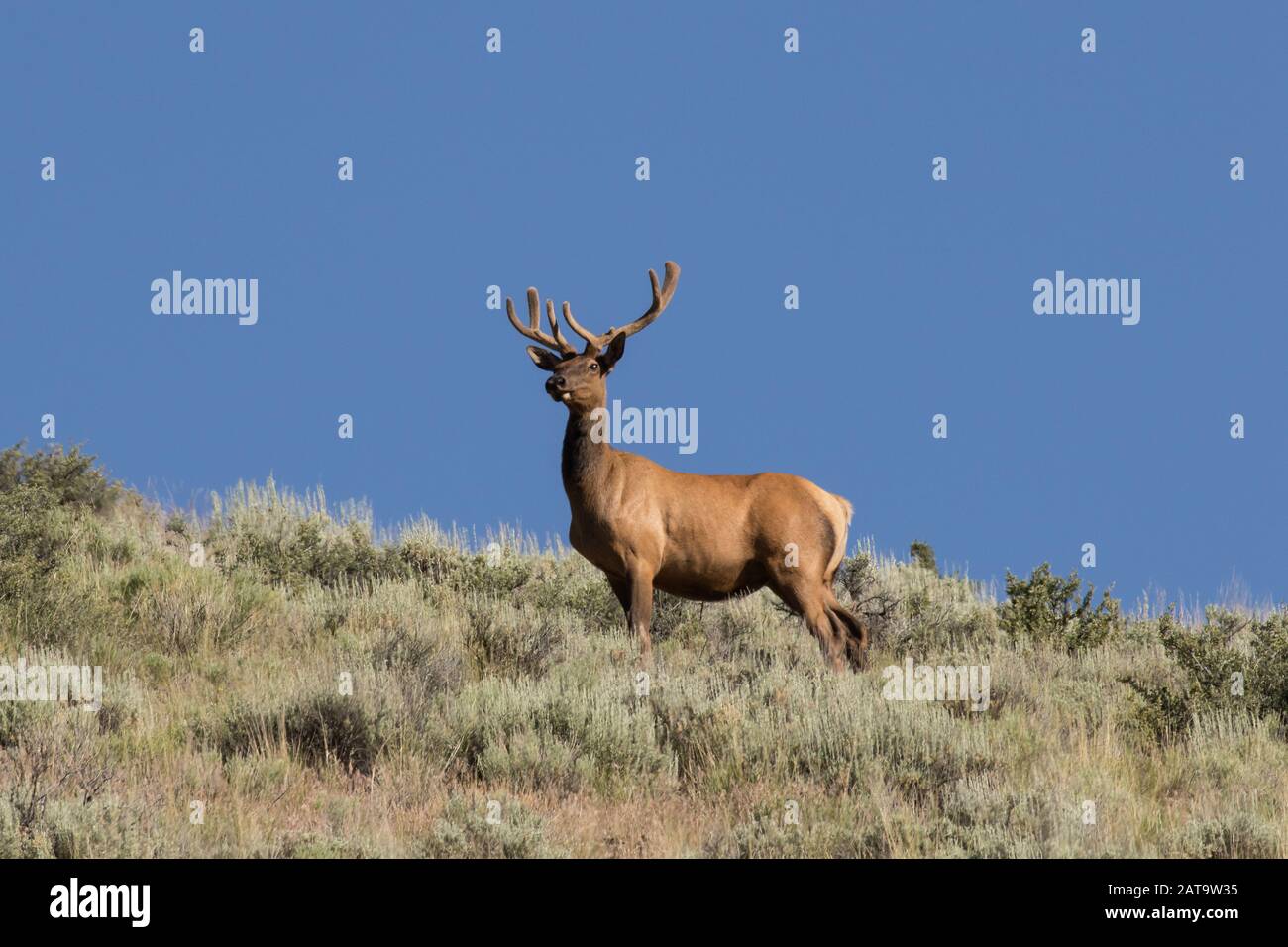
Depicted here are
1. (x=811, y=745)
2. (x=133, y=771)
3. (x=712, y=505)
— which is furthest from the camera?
(x=712, y=505)

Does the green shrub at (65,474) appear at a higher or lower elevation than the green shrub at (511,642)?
higher

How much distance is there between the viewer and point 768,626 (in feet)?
50.2

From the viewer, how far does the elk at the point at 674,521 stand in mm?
12281

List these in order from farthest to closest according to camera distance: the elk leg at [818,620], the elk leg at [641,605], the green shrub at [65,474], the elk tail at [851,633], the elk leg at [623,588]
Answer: the green shrub at [65,474] < the elk tail at [851,633] < the elk leg at [818,620] < the elk leg at [623,588] < the elk leg at [641,605]

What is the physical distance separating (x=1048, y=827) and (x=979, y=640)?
6.92m

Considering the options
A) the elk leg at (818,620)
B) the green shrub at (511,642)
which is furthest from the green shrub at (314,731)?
the elk leg at (818,620)

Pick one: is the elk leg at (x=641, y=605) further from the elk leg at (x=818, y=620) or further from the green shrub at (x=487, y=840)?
the green shrub at (x=487, y=840)

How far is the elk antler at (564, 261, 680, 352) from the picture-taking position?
41.2 feet

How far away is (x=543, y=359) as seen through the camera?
41.1 ft

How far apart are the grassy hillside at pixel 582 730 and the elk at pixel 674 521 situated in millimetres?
587

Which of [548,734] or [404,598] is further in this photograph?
[404,598]
